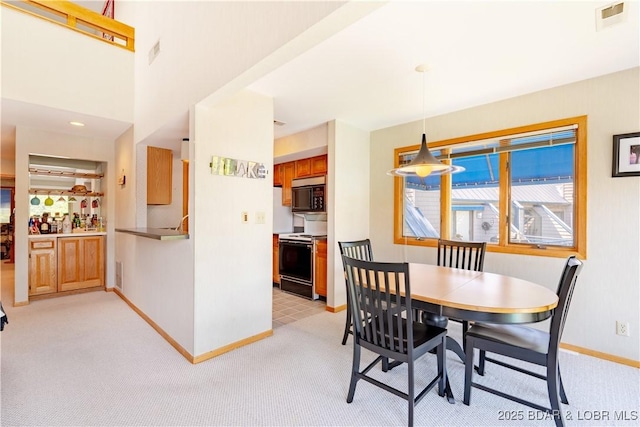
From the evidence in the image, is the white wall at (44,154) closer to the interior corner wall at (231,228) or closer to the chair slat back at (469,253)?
the interior corner wall at (231,228)

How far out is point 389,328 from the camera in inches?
71.9

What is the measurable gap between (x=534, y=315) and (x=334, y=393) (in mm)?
1333

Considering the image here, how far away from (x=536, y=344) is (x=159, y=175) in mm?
4292

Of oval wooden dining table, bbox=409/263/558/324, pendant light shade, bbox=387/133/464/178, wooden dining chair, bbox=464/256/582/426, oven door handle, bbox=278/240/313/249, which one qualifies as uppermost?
pendant light shade, bbox=387/133/464/178

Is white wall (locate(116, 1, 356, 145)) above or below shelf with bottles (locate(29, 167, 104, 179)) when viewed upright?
above

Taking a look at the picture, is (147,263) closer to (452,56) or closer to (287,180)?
(287,180)

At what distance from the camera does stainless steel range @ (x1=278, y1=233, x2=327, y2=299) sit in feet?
14.1

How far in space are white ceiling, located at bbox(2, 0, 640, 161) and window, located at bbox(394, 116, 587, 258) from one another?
1.55 feet

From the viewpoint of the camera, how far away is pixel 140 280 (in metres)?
3.64

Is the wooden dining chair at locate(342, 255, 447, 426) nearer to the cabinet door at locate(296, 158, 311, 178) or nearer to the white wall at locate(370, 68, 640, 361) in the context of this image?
the white wall at locate(370, 68, 640, 361)

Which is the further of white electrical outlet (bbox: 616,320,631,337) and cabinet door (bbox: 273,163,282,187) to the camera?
cabinet door (bbox: 273,163,282,187)

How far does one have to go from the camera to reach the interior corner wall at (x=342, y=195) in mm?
3797

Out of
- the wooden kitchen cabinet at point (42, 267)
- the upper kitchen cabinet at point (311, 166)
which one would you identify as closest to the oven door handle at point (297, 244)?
the upper kitchen cabinet at point (311, 166)

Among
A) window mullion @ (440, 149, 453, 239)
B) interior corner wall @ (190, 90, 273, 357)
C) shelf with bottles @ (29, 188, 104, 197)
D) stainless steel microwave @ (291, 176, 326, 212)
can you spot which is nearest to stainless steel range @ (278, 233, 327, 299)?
stainless steel microwave @ (291, 176, 326, 212)
